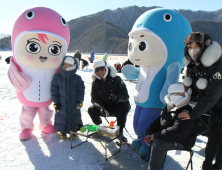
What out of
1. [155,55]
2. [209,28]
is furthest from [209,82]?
[209,28]

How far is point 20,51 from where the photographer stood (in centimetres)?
323

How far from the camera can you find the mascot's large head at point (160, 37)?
2.98m

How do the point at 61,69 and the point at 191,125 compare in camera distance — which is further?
the point at 61,69

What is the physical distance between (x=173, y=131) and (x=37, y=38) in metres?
2.50

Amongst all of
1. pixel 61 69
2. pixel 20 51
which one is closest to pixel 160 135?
pixel 61 69

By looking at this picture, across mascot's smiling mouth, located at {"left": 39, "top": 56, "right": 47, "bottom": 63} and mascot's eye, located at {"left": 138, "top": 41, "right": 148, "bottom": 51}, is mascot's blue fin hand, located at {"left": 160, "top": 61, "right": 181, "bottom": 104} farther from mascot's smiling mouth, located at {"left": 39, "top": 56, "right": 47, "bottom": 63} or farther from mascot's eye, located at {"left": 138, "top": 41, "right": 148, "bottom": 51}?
mascot's smiling mouth, located at {"left": 39, "top": 56, "right": 47, "bottom": 63}

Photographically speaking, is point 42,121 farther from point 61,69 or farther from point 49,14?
point 49,14

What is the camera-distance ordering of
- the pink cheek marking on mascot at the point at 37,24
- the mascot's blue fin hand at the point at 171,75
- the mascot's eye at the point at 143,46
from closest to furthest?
the mascot's blue fin hand at the point at 171,75
the mascot's eye at the point at 143,46
the pink cheek marking on mascot at the point at 37,24

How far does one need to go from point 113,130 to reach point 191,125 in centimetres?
111

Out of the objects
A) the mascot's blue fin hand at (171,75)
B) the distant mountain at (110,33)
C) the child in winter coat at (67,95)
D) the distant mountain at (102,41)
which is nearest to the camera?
the mascot's blue fin hand at (171,75)

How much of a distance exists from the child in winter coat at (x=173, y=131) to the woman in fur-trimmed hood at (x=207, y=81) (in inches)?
3.8

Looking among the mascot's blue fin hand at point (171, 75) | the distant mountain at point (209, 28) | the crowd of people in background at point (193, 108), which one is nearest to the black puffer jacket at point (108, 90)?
the mascot's blue fin hand at point (171, 75)

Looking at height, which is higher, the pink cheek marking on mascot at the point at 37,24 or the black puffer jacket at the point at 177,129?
the pink cheek marking on mascot at the point at 37,24

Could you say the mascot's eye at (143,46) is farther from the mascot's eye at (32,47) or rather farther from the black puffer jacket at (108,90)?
the mascot's eye at (32,47)
